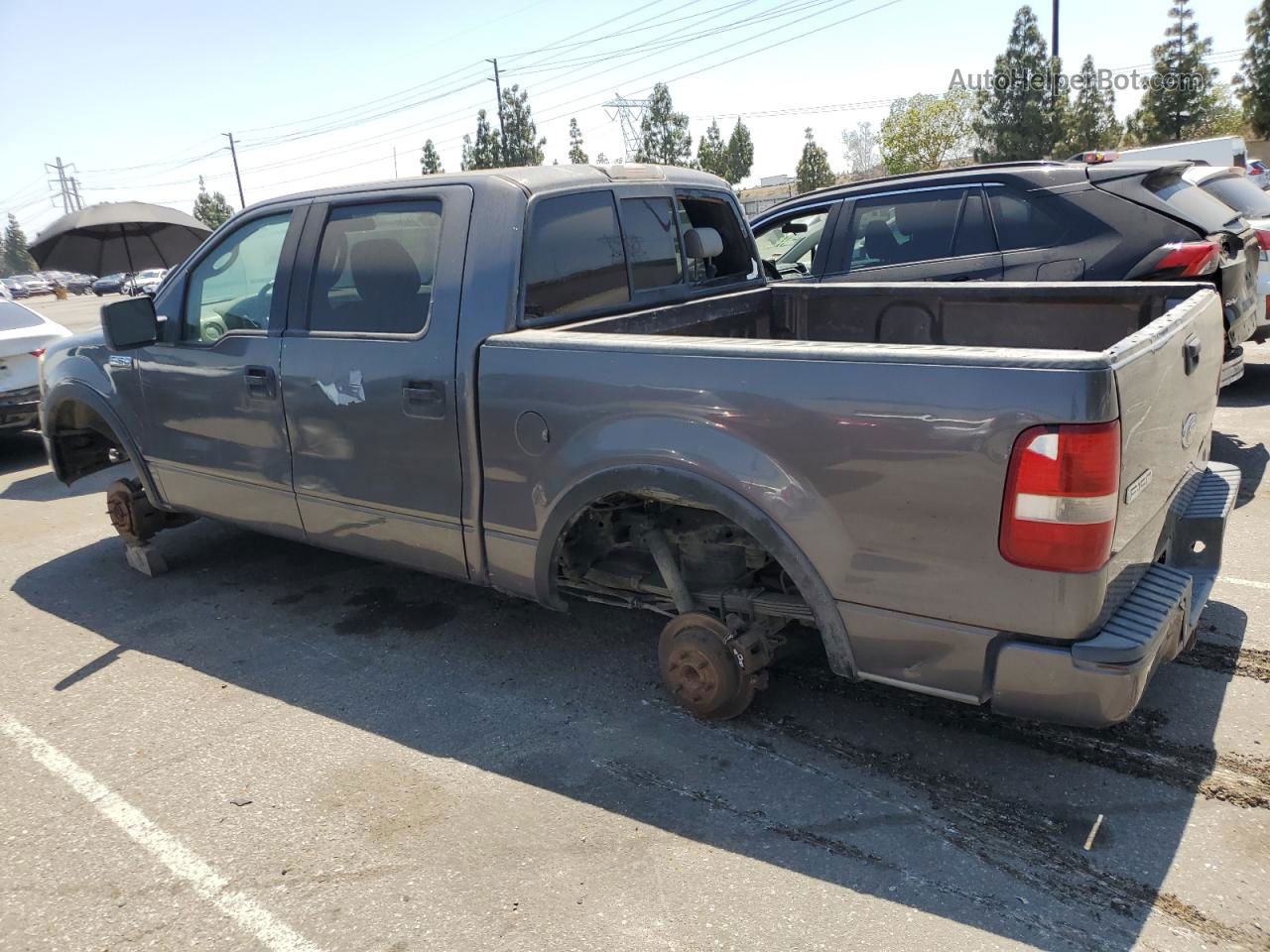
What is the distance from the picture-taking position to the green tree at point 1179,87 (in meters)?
38.8

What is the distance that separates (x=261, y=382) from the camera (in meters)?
4.17

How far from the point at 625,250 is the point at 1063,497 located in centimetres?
231

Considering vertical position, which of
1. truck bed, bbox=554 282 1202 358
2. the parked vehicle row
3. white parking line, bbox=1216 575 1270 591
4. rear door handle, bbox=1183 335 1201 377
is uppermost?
the parked vehicle row

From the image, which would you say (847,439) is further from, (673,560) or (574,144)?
(574,144)

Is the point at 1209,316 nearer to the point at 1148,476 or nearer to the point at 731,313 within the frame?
the point at 1148,476

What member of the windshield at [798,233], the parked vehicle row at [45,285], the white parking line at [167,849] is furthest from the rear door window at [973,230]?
the parked vehicle row at [45,285]

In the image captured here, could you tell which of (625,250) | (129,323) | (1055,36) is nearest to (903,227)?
(625,250)

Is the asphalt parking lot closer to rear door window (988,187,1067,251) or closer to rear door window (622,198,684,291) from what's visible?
rear door window (622,198,684,291)

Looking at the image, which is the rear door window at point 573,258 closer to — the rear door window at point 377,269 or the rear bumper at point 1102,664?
the rear door window at point 377,269

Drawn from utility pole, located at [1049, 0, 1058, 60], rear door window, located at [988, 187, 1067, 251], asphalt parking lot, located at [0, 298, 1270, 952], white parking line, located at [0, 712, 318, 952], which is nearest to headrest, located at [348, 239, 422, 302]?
asphalt parking lot, located at [0, 298, 1270, 952]

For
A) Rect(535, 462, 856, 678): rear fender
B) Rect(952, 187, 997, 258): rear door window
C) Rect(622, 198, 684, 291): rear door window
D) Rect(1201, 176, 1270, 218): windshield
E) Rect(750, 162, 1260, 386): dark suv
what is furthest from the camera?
Rect(1201, 176, 1270, 218): windshield

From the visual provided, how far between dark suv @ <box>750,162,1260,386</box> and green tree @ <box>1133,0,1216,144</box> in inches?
1582

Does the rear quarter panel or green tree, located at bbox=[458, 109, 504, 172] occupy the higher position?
green tree, located at bbox=[458, 109, 504, 172]

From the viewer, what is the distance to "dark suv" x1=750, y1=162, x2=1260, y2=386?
222 inches
